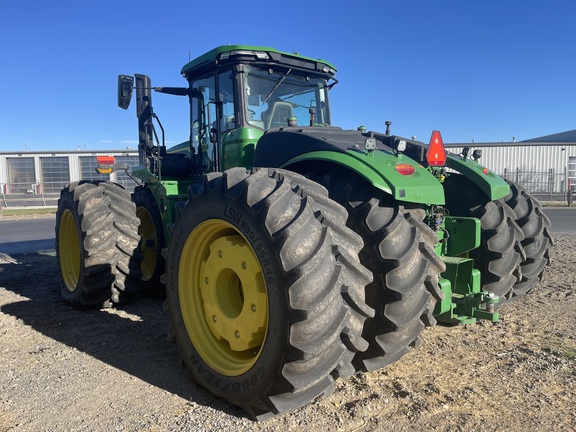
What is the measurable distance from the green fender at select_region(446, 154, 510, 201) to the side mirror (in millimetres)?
3582

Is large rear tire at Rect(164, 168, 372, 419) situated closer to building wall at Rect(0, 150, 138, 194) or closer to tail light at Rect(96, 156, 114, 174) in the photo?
tail light at Rect(96, 156, 114, 174)

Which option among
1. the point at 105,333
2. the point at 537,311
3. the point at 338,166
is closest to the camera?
the point at 338,166

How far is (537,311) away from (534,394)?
215 centimetres

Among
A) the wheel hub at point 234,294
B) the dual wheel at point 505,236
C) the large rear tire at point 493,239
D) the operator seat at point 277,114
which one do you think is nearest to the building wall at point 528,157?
the dual wheel at point 505,236

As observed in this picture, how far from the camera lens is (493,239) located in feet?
14.1

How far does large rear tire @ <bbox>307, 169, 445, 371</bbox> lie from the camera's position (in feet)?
9.86

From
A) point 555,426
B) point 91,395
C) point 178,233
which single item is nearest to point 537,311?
point 555,426

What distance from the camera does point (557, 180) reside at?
27.8 meters

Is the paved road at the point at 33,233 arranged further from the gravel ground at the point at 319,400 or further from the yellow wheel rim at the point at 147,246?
the gravel ground at the point at 319,400

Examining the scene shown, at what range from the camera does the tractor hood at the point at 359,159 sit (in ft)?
10.5

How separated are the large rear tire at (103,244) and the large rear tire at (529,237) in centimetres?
413

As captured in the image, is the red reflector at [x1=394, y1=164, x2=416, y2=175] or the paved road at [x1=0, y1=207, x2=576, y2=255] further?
the paved road at [x1=0, y1=207, x2=576, y2=255]

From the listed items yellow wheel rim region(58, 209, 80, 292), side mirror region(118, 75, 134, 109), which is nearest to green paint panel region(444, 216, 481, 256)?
side mirror region(118, 75, 134, 109)

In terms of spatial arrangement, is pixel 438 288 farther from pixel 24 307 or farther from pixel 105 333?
pixel 24 307
